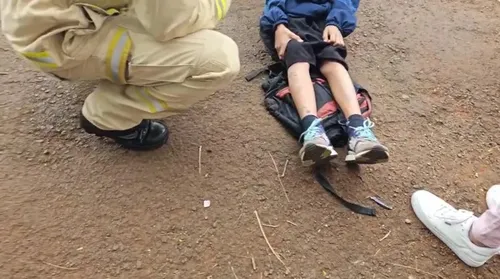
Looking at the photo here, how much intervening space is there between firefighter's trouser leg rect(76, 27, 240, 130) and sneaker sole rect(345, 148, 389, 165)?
0.49 meters

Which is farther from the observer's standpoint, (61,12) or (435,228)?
(435,228)

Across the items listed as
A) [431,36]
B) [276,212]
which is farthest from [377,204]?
[431,36]

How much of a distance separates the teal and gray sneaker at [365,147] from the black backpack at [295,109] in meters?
0.08

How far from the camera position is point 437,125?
2303 millimetres

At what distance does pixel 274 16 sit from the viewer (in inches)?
97.1

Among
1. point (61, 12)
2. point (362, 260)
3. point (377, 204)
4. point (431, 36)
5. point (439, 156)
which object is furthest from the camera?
point (431, 36)

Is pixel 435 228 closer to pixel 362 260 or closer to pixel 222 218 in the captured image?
pixel 362 260

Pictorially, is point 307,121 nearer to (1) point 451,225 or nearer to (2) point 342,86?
(2) point 342,86

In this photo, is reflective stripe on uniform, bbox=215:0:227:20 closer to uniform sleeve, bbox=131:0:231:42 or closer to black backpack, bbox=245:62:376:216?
uniform sleeve, bbox=131:0:231:42

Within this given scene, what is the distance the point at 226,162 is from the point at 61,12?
0.72m

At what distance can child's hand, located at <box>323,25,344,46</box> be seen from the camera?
7.82ft

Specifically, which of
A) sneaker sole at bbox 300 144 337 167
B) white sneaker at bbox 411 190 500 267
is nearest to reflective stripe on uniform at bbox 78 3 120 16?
sneaker sole at bbox 300 144 337 167

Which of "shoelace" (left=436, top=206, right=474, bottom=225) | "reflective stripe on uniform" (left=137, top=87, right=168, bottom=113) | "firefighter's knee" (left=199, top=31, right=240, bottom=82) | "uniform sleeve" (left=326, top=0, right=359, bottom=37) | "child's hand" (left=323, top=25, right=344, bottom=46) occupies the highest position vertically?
"firefighter's knee" (left=199, top=31, right=240, bottom=82)

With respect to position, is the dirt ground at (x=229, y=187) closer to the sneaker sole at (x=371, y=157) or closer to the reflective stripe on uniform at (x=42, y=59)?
the sneaker sole at (x=371, y=157)
